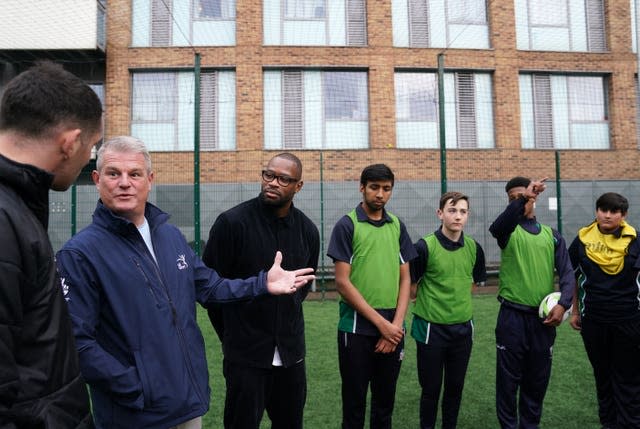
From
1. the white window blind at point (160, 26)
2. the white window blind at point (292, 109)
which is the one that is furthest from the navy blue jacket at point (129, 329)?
Result: the white window blind at point (160, 26)

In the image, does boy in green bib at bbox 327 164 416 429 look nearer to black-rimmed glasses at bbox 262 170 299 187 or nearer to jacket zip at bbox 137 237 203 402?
black-rimmed glasses at bbox 262 170 299 187

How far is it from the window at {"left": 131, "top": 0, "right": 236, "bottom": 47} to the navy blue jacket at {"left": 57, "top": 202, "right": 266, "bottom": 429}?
504 inches

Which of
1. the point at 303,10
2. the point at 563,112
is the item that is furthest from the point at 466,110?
the point at 303,10

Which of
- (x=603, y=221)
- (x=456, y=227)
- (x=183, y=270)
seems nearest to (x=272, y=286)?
(x=183, y=270)

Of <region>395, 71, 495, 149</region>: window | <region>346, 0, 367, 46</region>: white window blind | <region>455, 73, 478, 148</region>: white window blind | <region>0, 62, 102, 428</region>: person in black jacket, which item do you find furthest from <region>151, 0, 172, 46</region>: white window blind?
<region>0, 62, 102, 428</region>: person in black jacket

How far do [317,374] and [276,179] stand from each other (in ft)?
10.2

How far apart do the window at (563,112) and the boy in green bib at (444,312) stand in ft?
38.1

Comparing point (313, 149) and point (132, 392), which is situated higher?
point (313, 149)

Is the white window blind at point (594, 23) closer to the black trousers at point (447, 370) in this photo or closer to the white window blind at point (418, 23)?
the white window blind at point (418, 23)

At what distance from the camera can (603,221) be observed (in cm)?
384

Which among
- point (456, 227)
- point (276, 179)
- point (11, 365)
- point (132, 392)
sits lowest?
point (132, 392)

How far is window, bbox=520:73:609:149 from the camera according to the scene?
1412 cm

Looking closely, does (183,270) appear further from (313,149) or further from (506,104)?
(506,104)

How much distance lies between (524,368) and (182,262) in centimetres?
279
